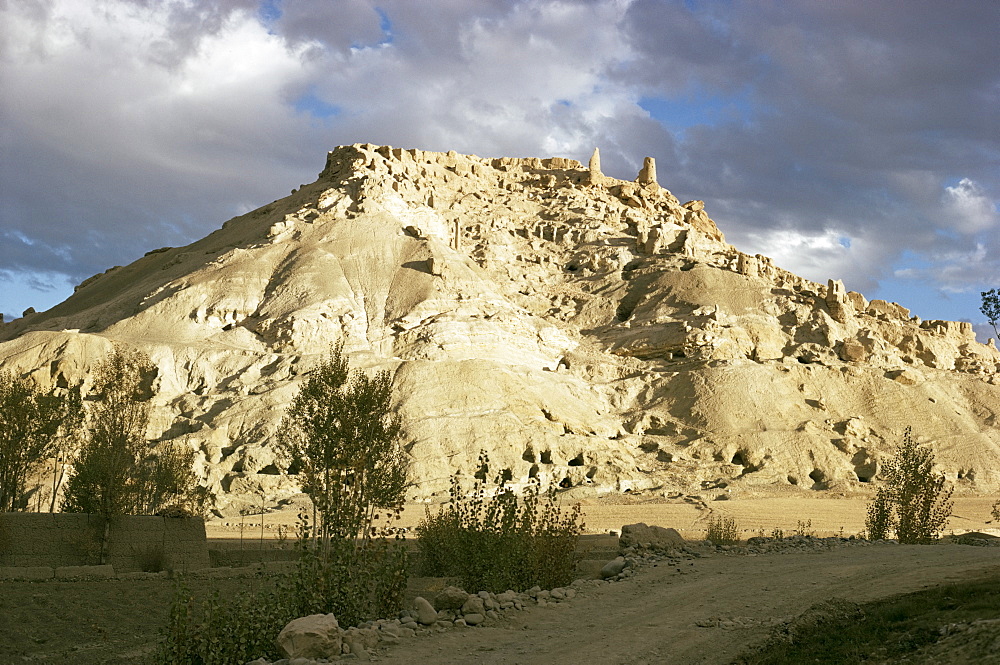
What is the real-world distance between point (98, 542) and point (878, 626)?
1604cm

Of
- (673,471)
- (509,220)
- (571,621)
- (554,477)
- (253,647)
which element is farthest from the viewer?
(509,220)

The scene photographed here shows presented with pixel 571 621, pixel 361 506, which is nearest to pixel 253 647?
pixel 361 506

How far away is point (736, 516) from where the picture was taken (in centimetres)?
3800

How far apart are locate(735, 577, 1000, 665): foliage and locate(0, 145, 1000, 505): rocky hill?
987 inches

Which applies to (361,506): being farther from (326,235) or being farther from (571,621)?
(326,235)

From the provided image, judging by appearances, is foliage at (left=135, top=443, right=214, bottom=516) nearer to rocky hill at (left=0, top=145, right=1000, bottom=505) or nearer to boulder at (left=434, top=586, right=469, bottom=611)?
rocky hill at (left=0, top=145, right=1000, bottom=505)

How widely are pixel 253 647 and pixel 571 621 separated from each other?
13.7ft

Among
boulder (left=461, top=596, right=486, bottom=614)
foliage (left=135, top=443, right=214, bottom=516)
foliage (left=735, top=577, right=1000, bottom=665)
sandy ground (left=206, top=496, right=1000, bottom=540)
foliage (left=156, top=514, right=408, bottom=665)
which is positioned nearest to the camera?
foliage (left=735, top=577, right=1000, bottom=665)

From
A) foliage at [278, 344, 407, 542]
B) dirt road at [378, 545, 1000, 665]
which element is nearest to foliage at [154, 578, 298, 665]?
dirt road at [378, 545, 1000, 665]

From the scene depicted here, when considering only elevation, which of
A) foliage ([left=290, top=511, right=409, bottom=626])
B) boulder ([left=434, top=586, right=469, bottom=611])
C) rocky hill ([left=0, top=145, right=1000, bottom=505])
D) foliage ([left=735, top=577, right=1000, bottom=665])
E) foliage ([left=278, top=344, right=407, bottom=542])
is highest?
rocky hill ([left=0, top=145, right=1000, bottom=505])

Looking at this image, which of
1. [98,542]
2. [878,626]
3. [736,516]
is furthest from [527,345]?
[878,626]

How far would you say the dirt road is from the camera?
10.9 m

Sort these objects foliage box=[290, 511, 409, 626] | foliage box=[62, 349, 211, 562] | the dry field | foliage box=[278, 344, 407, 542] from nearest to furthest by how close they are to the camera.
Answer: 1. the dry field
2. foliage box=[290, 511, 409, 626]
3. foliage box=[278, 344, 407, 542]
4. foliage box=[62, 349, 211, 562]

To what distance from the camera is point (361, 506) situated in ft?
44.4
